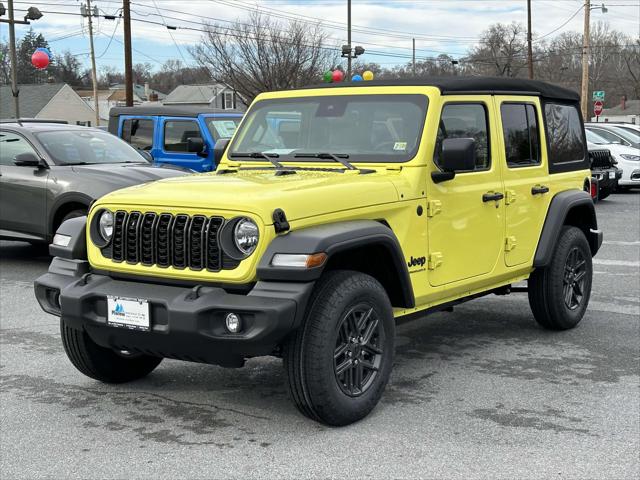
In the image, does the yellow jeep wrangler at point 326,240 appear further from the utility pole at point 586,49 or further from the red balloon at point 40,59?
the utility pole at point 586,49

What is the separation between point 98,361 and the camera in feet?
17.3

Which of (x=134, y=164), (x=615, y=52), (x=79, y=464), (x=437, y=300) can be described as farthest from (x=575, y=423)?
(x=615, y=52)

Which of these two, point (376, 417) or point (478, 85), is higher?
point (478, 85)

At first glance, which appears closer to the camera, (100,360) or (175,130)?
(100,360)

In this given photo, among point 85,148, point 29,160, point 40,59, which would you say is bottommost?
point 29,160

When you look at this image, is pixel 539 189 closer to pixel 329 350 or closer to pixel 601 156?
pixel 329 350

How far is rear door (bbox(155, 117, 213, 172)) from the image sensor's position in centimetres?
1306

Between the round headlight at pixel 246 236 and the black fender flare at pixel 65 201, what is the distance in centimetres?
551

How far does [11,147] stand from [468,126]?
6635mm

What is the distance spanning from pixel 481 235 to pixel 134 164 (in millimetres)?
5854

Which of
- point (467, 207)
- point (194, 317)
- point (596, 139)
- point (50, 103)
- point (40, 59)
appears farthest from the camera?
point (50, 103)

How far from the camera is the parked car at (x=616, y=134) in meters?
20.8

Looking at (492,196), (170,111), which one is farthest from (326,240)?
(170,111)

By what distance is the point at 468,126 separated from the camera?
582 centimetres
